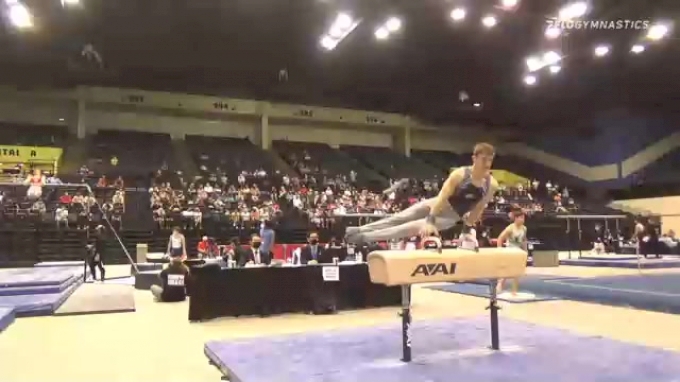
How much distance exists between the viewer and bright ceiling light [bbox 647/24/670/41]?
13805 mm

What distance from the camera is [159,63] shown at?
19.8 metres

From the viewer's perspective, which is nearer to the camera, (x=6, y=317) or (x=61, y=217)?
(x=6, y=317)

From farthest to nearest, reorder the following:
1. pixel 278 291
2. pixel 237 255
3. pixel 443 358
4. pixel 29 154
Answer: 1. pixel 29 154
2. pixel 237 255
3. pixel 278 291
4. pixel 443 358

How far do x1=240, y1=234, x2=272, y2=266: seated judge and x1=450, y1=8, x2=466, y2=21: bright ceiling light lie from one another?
7.60 meters

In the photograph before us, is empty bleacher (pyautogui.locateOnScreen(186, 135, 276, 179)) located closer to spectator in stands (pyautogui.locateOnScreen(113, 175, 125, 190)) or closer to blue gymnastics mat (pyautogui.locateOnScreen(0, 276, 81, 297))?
spectator in stands (pyautogui.locateOnScreen(113, 175, 125, 190))

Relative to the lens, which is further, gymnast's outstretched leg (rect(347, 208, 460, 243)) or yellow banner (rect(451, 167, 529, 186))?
yellow banner (rect(451, 167, 529, 186))

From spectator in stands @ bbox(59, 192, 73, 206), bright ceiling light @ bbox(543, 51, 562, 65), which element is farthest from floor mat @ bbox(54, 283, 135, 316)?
bright ceiling light @ bbox(543, 51, 562, 65)

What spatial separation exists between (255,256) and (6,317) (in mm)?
4118

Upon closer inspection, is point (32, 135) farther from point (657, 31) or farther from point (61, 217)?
point (657, 31)

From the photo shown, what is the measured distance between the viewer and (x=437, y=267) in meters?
3.98

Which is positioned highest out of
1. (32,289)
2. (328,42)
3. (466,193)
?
(328,42)

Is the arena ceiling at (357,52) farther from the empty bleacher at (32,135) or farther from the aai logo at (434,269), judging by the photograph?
the aai logo at (434,269)

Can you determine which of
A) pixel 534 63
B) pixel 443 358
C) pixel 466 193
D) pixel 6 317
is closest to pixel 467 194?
pixel 466 193

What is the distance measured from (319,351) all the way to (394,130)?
27.4 metres
